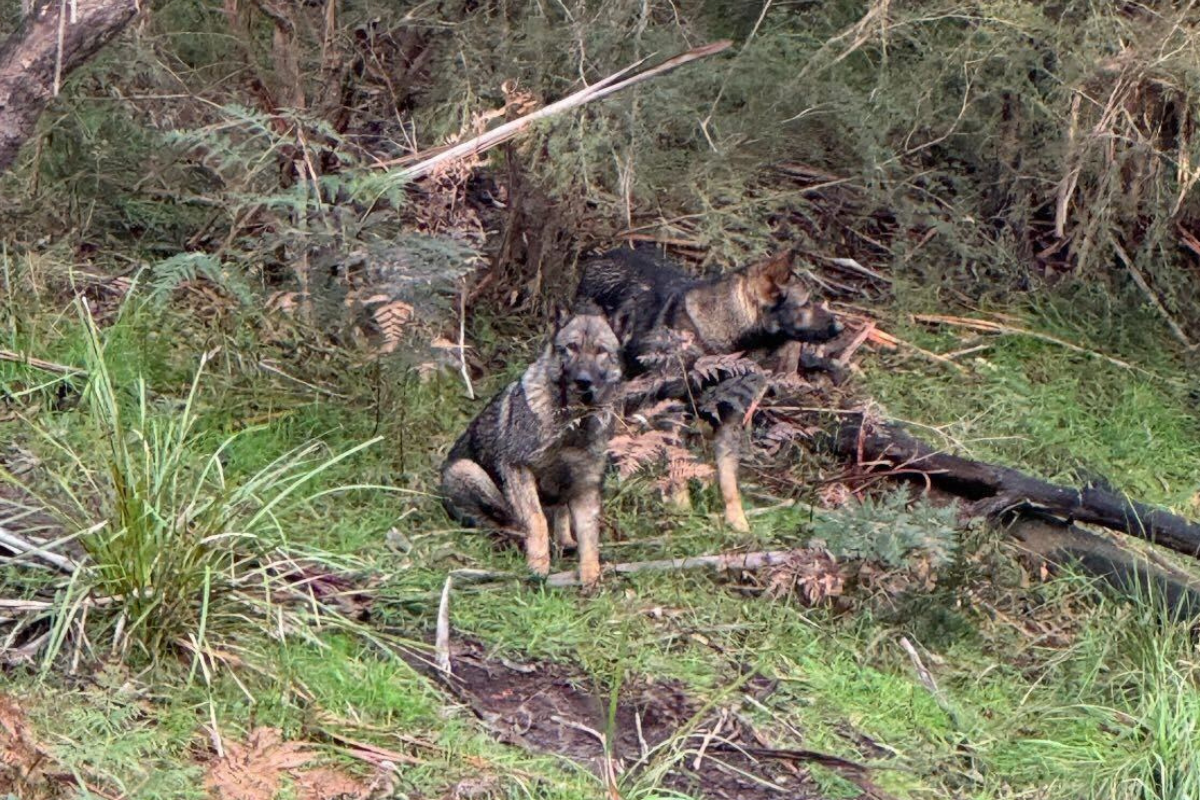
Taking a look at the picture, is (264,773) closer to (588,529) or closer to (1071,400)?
(588,529)

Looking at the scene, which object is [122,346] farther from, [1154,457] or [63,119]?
[1154,457]

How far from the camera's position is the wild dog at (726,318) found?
6.96 meters

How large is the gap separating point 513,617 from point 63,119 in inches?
149

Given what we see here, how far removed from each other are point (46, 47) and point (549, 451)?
2.35 m

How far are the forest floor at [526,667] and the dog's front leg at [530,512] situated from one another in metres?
0.12

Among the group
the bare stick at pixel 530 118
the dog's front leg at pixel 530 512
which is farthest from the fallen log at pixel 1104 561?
the bare stick at pixel 530 118

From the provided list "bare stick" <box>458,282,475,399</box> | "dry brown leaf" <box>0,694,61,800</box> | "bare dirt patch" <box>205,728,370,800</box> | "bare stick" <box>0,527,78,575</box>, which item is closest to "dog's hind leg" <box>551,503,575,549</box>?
"bare stick" <box>458,282,475,399</box>

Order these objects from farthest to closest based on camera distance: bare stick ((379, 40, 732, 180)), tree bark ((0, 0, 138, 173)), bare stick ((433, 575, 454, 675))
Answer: bare stick ((379, 40, 732, 180)) < tree bark ((0, 0, 138, 173)) < bare stick ((433, 575, 454, 675))

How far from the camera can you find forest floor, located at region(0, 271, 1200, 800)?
4.73 m

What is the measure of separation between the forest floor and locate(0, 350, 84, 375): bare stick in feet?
0.22

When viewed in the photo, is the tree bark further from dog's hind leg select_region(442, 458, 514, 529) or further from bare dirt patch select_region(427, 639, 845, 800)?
bare dirt patch select_region(427, 639, 845, 800)

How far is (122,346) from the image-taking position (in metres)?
6.97

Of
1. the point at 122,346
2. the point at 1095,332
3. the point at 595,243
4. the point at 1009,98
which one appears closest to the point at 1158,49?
the point at 1009,98

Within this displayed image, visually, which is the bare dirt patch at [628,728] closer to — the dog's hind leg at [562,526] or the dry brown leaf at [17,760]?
the dog's hind leg at [562,526]
